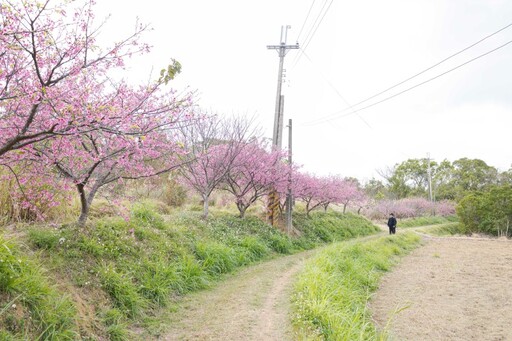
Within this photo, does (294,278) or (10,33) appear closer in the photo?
(10,33)

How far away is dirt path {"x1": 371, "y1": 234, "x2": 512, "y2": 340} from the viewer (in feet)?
19.9

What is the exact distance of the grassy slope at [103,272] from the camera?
3.59 m

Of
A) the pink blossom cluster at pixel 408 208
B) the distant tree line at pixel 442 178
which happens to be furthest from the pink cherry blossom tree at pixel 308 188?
the distant tree line at pixel 442 178

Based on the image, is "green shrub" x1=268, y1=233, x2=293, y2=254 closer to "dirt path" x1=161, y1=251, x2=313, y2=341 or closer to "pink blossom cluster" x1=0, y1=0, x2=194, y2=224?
"dirt path" x1=161, y1=251, x2=313, y2=341

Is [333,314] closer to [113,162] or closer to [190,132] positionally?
[113,162]

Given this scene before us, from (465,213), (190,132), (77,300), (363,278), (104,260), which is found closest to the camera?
(77,300)

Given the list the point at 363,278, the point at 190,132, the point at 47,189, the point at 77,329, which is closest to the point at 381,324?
the point at 363,278

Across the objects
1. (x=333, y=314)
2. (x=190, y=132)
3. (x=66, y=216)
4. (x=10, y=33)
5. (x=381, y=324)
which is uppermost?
(x=190, y=132)

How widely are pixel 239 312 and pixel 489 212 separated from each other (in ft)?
87.5

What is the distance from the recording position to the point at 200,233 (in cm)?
938

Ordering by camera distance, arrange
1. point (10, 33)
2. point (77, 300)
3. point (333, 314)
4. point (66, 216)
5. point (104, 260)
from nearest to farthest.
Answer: point (10, 33) → point (77, 300) → point (333, 314) → point (104, 260) → point (66, 216)

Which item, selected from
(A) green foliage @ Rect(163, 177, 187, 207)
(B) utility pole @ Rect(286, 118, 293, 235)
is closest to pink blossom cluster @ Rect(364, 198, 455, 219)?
(B) utility pole @ Rect(286, 118, 293, 235)

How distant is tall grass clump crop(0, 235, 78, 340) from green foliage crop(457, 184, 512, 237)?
28.0 meters

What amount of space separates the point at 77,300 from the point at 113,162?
2.12 meters
